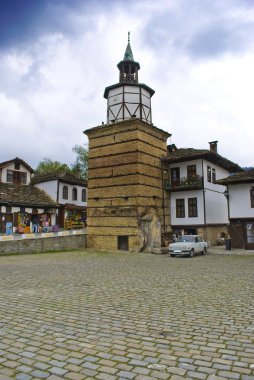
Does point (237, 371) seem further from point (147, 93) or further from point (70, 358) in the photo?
point (147, 93)

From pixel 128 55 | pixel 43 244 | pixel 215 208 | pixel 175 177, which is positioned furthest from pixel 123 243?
pixel 128 55

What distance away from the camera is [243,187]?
85.1 ft

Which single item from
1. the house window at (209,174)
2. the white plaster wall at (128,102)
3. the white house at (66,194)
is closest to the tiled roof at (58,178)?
the white house at (66,194)

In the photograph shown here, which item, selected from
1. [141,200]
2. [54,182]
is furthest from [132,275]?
[54,182]

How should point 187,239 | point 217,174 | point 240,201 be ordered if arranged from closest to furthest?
point 187,239 → point 240,201 → point 217,174

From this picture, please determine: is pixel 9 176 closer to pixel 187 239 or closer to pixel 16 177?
pixel 16 177

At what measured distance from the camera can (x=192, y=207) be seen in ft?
95.9

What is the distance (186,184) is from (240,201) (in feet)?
17.1

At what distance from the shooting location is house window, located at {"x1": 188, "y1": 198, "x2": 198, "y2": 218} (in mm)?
28953

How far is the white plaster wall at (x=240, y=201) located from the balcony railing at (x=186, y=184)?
2869 mm

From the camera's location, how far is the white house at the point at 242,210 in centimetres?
2533

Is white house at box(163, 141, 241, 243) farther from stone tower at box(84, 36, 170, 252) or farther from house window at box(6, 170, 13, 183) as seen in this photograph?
house window at box(6, 170, 13, 183)

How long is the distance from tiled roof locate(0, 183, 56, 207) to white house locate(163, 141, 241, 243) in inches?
548

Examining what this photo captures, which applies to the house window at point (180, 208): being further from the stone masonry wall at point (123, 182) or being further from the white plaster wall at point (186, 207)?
the stone masonry wall at point (123, 182)
